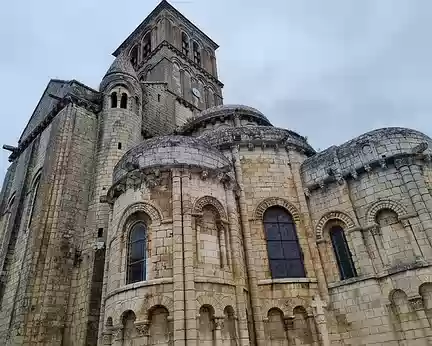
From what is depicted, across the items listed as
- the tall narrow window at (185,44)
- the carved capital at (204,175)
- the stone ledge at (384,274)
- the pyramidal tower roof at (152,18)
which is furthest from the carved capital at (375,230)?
the pyramidal tower roof at (152,18)

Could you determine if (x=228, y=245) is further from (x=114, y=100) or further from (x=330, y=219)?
(x=114, y=100)

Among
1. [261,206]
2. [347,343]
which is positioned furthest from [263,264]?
[347,343]

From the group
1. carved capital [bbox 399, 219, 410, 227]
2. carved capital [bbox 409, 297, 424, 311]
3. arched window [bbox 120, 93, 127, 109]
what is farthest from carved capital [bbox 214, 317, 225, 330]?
arched window [bbox 120, 93, 127, 109]

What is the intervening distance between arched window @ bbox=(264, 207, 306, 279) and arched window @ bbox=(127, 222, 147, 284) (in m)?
4.59

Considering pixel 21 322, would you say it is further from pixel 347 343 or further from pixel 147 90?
pixel 147 90

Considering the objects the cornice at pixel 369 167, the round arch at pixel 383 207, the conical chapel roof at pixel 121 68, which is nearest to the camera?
the round arch at pixel 383 207

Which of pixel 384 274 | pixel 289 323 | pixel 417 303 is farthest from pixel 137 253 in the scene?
pixel 417 303

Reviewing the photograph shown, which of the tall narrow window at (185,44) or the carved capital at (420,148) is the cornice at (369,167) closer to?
the carved capital at (420,148)

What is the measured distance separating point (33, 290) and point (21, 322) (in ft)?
3.75

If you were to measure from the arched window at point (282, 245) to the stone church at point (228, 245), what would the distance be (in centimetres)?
4

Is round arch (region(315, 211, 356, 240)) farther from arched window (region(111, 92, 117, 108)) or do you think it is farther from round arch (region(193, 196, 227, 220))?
arched window (region(111, 92, 117, 108))

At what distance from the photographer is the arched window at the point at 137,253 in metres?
10.6

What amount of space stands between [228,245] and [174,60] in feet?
71.5

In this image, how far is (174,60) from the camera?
29297 millimetres
